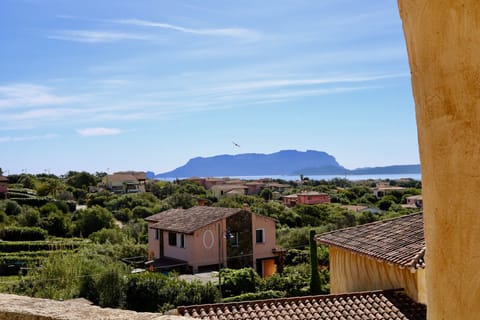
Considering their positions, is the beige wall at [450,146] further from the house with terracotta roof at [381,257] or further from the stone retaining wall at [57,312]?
A: the house with terracotta roof at [381,257]

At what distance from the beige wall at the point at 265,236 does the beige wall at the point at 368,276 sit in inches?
673

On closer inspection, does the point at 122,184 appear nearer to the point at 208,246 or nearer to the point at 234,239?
the point at 234,239

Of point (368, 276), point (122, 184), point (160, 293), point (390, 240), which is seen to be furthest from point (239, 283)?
point (122, 184)

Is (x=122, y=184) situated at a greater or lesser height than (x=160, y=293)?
greater

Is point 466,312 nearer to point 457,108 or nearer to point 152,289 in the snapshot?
point 457,108

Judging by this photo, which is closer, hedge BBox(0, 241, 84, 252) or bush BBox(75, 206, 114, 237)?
hedge BBox(0, 241, 84, 252)

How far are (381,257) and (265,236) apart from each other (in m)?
20.7

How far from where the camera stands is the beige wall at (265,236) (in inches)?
1213

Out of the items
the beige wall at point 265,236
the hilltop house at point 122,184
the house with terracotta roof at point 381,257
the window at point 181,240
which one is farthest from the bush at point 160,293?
the hilltop house at point 122,184

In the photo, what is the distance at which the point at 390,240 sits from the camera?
455 inches

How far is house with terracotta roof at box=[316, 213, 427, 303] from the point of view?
10.2 metres

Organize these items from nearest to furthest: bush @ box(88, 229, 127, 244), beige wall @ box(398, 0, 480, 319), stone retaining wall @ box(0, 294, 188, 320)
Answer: beige wall @ box(398, 0, 480, 319) < stone retaining wall @ box(0, 294, 188, 320) < bush @ box(88, 229, 127, 244)

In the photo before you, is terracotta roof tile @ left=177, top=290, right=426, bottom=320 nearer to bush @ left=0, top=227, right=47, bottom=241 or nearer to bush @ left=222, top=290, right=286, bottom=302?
bush @ left=222, top=290, right=286, bottom=302

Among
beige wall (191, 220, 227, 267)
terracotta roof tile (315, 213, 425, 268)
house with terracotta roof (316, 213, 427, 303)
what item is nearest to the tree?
house with terracotta roof (316, 213, 427, 303)
